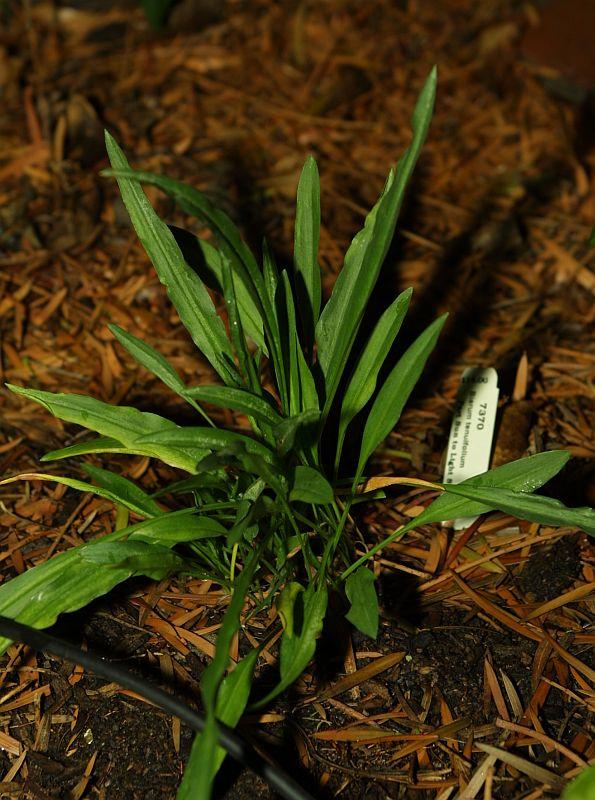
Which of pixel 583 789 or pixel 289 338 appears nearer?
pixel 583 789

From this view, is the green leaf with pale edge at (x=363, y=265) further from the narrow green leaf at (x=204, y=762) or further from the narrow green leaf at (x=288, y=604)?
the narrow green leaf at (x=204, y=762)

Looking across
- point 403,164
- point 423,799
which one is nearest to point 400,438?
point 423,799

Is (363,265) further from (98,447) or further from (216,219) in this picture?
(98,447)

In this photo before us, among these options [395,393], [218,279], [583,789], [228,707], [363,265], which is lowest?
[228,707]

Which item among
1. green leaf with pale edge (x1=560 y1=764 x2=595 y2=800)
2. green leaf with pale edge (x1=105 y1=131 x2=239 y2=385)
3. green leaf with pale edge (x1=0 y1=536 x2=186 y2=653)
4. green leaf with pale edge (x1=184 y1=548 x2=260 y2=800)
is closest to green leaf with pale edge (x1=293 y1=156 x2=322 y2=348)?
green leaf with pale edge (x1=105 y1=131 x2=239 y2=385)

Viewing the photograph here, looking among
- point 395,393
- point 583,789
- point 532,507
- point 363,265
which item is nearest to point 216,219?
point 363,265

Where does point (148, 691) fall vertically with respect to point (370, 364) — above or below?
below

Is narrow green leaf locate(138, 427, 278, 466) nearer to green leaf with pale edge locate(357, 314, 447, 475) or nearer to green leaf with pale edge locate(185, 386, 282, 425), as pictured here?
green leaf with pale edge locate(185, 386, 282, 425)
